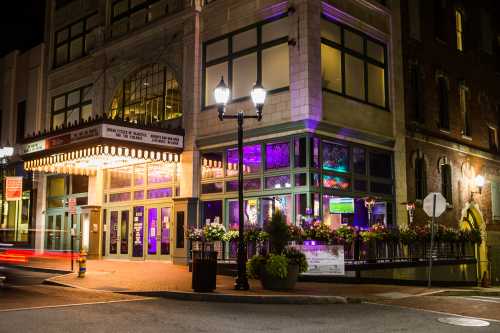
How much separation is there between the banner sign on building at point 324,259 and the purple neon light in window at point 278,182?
3.73 meters

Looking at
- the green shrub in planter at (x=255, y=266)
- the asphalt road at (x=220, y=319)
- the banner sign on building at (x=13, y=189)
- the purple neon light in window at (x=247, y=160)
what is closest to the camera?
the asphalt road at (x=220, y=319)

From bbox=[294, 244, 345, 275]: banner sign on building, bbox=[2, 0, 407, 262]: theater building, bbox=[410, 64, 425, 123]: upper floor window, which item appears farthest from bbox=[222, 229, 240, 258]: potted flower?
bbox=[410, 64, 425, 123]: upper floor window

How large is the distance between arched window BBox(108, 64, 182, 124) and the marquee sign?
6.09ft

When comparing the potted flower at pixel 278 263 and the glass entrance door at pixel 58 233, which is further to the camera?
the glass entrance door at pixel 58 233

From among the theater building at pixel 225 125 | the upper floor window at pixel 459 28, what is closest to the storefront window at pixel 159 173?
the theater building at pixel 225 125

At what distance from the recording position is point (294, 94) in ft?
68.4

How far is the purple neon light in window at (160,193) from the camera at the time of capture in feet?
83.1

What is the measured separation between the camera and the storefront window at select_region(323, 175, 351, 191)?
21.2m

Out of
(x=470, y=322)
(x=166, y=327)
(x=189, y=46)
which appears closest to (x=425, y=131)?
(x=189, y=46)

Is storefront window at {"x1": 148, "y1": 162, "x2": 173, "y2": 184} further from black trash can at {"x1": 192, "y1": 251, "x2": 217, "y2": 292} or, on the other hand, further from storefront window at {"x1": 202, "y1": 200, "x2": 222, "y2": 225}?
black trash can at {"x1": 192, "y1": 251, "x2": 217, "y2": 292}

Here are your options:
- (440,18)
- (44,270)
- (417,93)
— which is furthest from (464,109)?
(44,270)

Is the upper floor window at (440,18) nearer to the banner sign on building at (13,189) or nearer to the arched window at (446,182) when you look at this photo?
the arched window at (446,182)

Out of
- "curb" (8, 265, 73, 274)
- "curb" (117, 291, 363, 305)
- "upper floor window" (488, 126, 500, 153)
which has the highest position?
"upper floor window" (488, 126, 500, 153)

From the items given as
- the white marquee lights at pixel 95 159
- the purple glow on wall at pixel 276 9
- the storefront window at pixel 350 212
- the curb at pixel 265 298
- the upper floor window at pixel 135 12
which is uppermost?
the upper floor window at pixel 135 12
